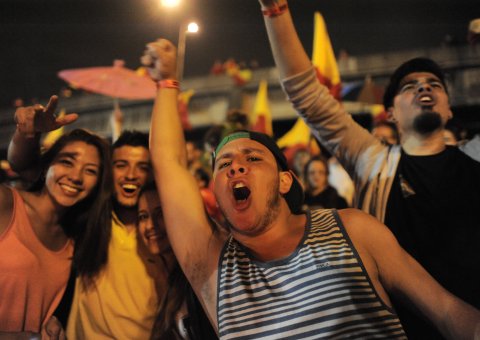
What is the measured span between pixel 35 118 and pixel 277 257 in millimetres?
1624

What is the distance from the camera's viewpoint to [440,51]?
1215 centimetres

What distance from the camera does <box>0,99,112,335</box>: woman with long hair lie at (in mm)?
2273

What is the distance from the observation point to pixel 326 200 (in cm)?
487

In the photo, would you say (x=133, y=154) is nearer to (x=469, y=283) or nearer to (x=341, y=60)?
(x=469, y=283)

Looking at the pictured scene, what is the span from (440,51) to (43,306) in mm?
12591

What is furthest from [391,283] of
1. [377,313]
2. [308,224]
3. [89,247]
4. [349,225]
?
[89,247]

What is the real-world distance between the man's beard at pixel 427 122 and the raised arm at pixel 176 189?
1278 millimetres

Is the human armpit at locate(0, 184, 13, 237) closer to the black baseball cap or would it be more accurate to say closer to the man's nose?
the man's nose

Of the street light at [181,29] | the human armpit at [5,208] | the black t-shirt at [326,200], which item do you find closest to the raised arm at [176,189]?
the street light at [181,29]

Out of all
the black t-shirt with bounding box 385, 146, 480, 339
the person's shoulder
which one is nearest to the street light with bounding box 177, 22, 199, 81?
the person's shoulder

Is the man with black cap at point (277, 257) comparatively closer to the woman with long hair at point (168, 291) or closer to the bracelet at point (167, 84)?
the bracelet at point (167, 84)

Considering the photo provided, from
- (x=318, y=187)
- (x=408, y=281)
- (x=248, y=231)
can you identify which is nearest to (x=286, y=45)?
(x=248, y=231)

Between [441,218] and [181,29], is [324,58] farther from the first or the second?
[441,218]

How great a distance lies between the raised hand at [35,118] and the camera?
247 cm
